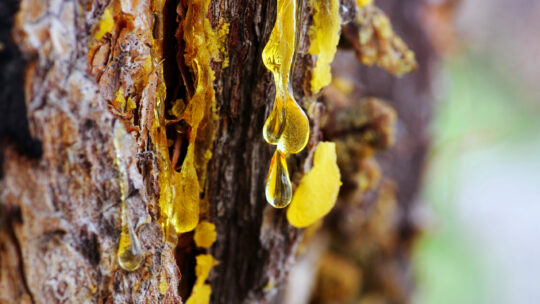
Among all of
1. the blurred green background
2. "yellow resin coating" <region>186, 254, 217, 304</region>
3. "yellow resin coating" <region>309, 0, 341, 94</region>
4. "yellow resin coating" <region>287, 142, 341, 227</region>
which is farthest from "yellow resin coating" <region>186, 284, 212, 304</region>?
the blurred green background

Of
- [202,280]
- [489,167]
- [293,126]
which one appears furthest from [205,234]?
[489,167]

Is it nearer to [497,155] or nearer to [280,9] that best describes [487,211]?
[497,155]

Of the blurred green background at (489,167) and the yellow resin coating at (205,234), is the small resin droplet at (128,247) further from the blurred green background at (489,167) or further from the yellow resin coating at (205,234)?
the blurred green background at (489,167)

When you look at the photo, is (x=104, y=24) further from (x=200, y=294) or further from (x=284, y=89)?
(x=200, y=294)

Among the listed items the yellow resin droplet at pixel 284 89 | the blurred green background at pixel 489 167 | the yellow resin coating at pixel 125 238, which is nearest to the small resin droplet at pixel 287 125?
the yellow resin droplet at pixel 284 89

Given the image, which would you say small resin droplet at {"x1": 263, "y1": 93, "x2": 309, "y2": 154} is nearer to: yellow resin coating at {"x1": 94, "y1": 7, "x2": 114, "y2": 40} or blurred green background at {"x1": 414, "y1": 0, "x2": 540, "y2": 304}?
yellow resin coating at {"x1": 94, "y1": 7, "x2": 114, "y2": 40}

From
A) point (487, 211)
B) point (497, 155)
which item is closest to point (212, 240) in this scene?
point (487, 211)
